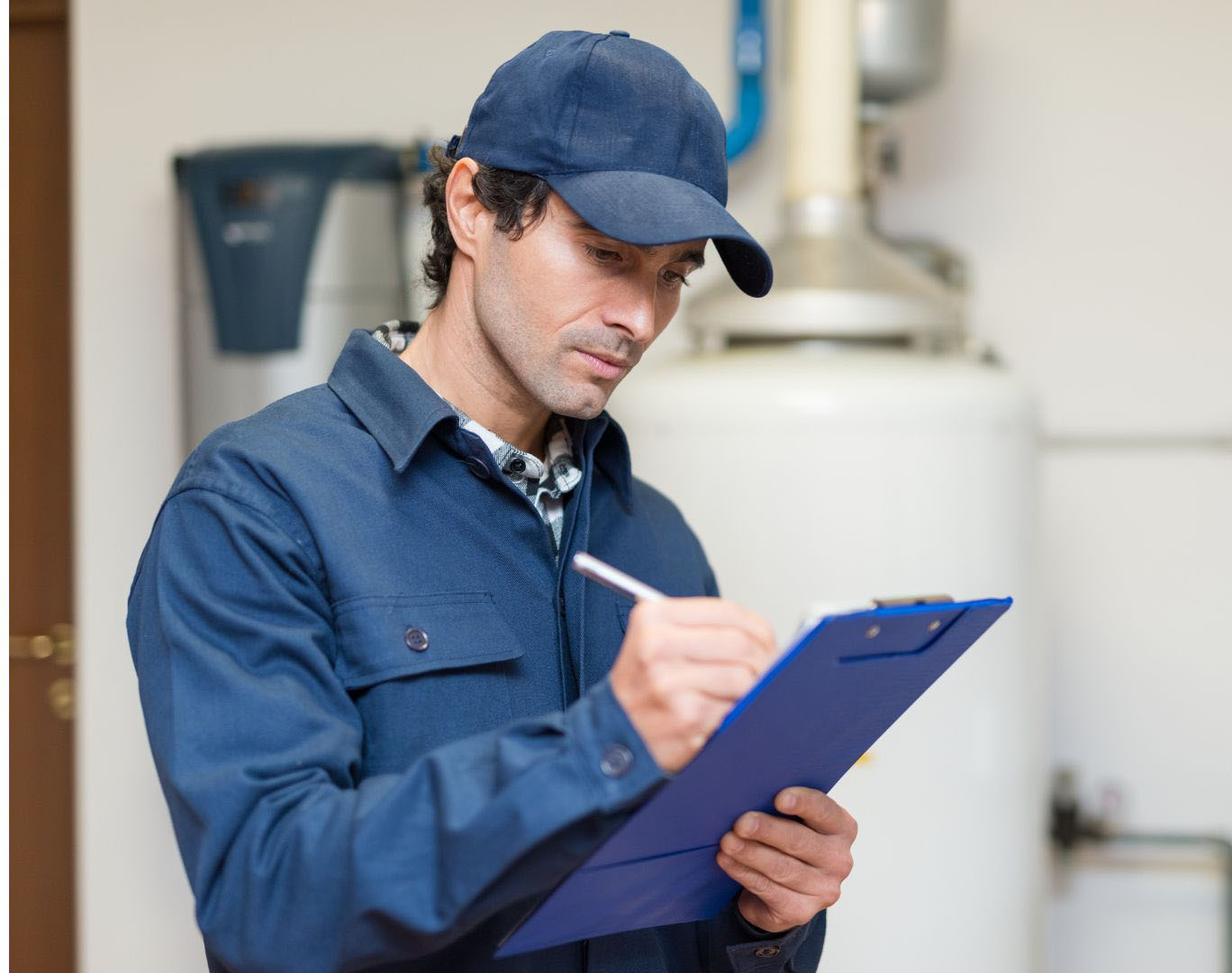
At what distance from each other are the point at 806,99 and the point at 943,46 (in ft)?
0.76

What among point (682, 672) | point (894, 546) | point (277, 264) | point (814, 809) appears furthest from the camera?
point (277, 264)

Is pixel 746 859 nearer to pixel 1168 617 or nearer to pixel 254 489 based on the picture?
pixel 254 489

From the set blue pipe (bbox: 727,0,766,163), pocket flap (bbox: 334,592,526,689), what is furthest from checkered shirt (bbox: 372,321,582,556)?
blue pipe (bbox: 727,0,766,163)

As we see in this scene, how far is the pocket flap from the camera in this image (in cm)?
84

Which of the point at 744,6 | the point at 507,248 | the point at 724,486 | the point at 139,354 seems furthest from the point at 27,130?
the point at 507,248

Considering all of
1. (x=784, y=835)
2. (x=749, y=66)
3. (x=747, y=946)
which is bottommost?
(x=747, y=946)

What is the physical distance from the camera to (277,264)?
1.90m

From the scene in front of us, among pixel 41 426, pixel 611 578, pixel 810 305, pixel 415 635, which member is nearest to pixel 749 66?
pixel 810 305

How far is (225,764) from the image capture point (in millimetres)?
744

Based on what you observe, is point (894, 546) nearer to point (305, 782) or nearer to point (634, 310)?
point (634, 310)

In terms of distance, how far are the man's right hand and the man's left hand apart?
16 centimetres

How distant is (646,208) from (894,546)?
0.80 m

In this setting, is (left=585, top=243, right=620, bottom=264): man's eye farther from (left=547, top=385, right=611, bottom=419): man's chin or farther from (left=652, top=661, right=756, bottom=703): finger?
(left=652, top=661, right=756, bottom=703): finger

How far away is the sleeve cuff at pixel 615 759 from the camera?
2.21 ft
